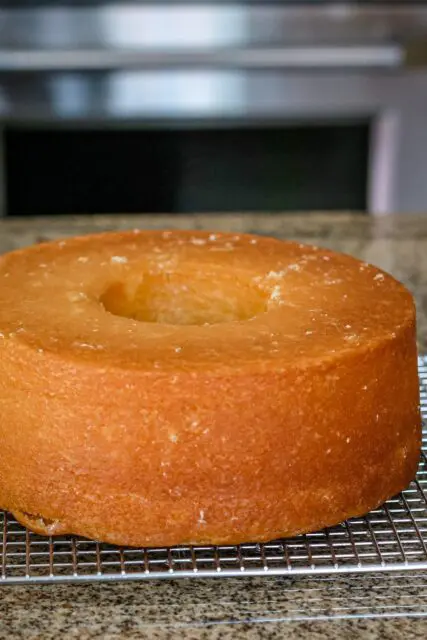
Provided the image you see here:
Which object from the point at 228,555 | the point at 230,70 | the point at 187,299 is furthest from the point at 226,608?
the point at 230,70

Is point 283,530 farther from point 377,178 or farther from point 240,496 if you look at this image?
point 377,178

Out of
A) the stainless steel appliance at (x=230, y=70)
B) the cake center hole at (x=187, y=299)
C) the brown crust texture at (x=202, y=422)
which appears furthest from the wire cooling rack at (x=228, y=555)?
the stainless steel appliance at (x=230, y=70)

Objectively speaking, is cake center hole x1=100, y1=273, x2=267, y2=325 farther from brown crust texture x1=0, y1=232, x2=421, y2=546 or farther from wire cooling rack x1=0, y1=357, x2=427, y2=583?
wire cooling rack x1=0, y1=357, x2=427, y2=583

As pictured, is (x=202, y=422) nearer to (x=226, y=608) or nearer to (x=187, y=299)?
(x=226, y=608)

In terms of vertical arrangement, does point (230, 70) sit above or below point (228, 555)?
above

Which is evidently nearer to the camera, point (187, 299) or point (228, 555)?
point (228, 555)

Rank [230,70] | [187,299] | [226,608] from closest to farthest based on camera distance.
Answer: [226,608] → [187,299] → [230,70]

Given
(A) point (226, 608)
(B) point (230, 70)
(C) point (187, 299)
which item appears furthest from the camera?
(B) point (230, 70)
